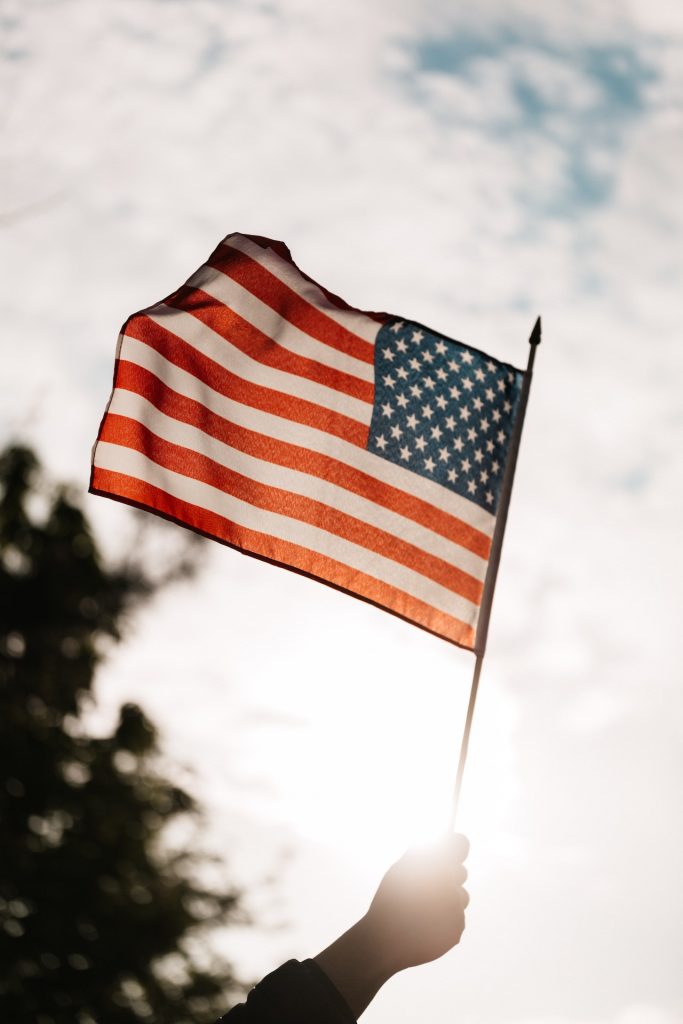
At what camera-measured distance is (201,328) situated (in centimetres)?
501

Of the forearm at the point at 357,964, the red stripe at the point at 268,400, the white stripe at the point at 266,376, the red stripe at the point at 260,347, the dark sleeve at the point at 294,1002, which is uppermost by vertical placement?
the red stripe at the point at 260,347

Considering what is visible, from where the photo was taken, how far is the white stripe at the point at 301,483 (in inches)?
191

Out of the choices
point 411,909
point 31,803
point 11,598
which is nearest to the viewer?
point 411,909

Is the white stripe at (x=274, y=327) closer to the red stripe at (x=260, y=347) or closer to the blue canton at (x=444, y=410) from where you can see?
the red stripe at (x=260, y=347)

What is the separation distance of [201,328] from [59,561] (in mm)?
14670

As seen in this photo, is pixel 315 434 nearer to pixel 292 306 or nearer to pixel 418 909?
pixel 292 306

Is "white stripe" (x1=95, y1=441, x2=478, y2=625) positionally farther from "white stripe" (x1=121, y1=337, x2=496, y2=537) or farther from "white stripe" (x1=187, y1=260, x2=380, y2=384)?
"white stripe" (x1=187, y1=260, x2=380, y2=384)

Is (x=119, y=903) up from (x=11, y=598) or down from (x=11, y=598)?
down

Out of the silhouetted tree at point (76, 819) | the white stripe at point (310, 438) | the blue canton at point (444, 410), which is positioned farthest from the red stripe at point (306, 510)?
the silhouetted tree at point (76, 819)

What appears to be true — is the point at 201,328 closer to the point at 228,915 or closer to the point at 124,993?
the point at 124,993

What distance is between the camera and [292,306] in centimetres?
517

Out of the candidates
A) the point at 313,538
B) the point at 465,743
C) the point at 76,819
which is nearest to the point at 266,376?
the point at 313,538

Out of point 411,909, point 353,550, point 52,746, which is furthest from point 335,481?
point 52,746

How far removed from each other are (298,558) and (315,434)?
0.62 meters
